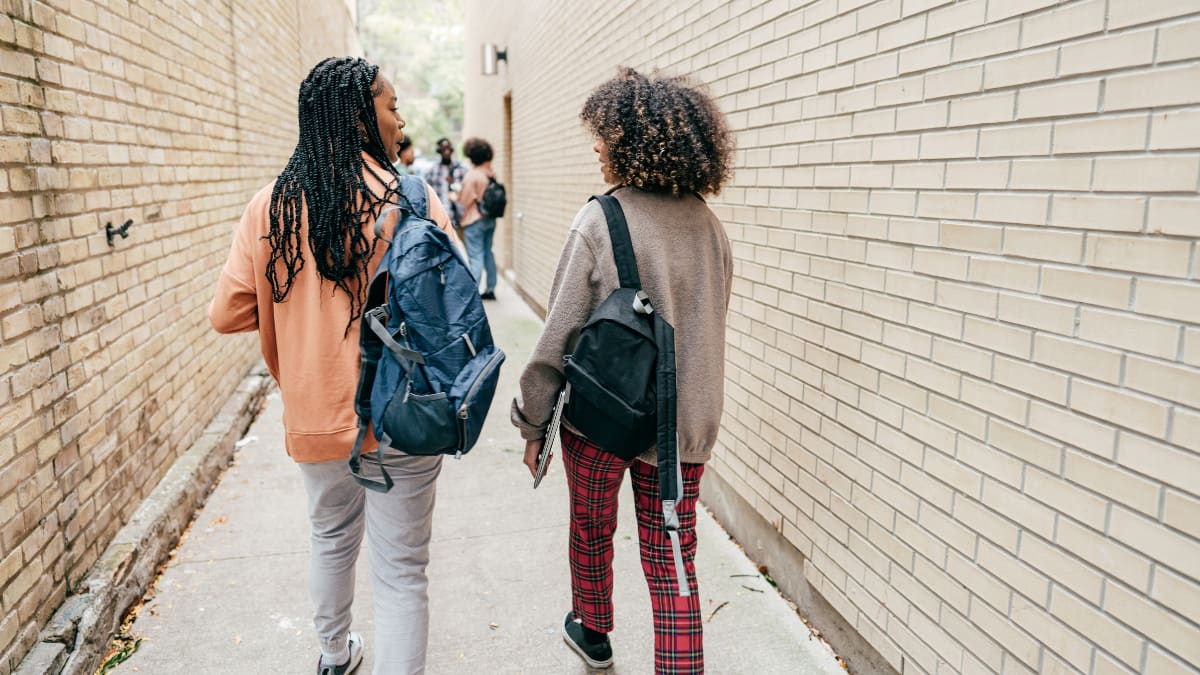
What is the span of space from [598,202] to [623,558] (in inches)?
76.3

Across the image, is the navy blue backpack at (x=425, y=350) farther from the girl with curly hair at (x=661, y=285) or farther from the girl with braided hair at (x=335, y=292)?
the girl with curly hair at (x=661, y=285)

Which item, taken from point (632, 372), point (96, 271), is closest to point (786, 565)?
point (632, 372)

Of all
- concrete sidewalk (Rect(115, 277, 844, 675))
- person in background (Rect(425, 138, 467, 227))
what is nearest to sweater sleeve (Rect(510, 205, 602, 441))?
concrete sidewalk (Rect(115, 277, 844, 675))

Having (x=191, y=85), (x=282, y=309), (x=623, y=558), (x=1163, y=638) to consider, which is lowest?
(x=623, y=558)

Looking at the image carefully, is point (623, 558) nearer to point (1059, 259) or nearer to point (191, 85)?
point (1059, 259)

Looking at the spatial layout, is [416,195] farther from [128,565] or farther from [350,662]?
[128,565]

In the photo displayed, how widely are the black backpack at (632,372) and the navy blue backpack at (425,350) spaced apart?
0.27m

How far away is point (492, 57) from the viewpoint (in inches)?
481

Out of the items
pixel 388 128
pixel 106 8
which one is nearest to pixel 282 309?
pixel 388 128

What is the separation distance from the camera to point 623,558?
3652mm

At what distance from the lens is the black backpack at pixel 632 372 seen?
2.14 meters

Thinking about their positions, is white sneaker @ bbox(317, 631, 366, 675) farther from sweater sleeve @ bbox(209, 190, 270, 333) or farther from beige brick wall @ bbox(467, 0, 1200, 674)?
beige brick wall @ bbox(467, 0, 1200, 674)

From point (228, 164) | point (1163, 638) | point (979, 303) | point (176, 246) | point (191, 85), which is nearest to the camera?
point (1163, 638)

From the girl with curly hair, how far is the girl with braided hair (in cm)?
38
